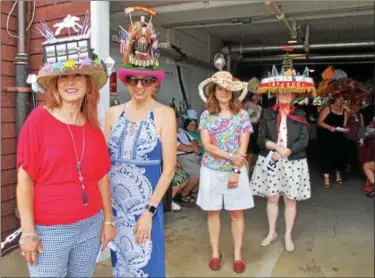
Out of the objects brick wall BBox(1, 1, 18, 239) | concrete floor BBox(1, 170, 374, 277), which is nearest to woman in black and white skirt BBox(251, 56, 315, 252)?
concrete floor BBox(1, 170, 374, 277)

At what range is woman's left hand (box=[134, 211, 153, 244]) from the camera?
188 cm

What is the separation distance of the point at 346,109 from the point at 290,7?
1.70m

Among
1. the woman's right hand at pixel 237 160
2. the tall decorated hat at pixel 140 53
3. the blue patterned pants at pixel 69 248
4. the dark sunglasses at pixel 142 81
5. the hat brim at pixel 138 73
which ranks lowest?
the blue patterned pants at pixel 69 248

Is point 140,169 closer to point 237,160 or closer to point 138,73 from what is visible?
point 138,73

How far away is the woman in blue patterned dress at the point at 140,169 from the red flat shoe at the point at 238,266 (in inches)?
35.9

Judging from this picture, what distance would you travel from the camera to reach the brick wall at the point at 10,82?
3.18m

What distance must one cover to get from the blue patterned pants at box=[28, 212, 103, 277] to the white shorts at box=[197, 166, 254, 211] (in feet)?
3.67

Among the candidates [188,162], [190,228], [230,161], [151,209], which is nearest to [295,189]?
[230,161]

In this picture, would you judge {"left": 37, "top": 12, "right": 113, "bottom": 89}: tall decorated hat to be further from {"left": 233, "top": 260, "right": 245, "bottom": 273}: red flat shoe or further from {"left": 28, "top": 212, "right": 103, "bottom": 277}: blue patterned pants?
{"left": 233, "top": 260, "right": 245, "bottom": 273}: red flat shoe

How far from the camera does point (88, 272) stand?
176 cm

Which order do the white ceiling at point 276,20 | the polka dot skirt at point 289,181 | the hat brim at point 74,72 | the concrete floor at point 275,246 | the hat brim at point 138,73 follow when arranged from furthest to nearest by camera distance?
1. the white ceiling at point 276,20
2. the polka dot skirt at point 289,181
3. the concrete floor at point 275,246
4. the hat brim at point 138,73
5. the hat brim at point 74,72

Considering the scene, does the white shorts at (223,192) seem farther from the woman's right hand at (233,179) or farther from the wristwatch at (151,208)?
the wristwatch at (151,208)

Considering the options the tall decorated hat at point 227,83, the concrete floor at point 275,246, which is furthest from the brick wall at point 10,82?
the tall decorated hat at point 227,83

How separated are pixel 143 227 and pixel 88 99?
697 mm
